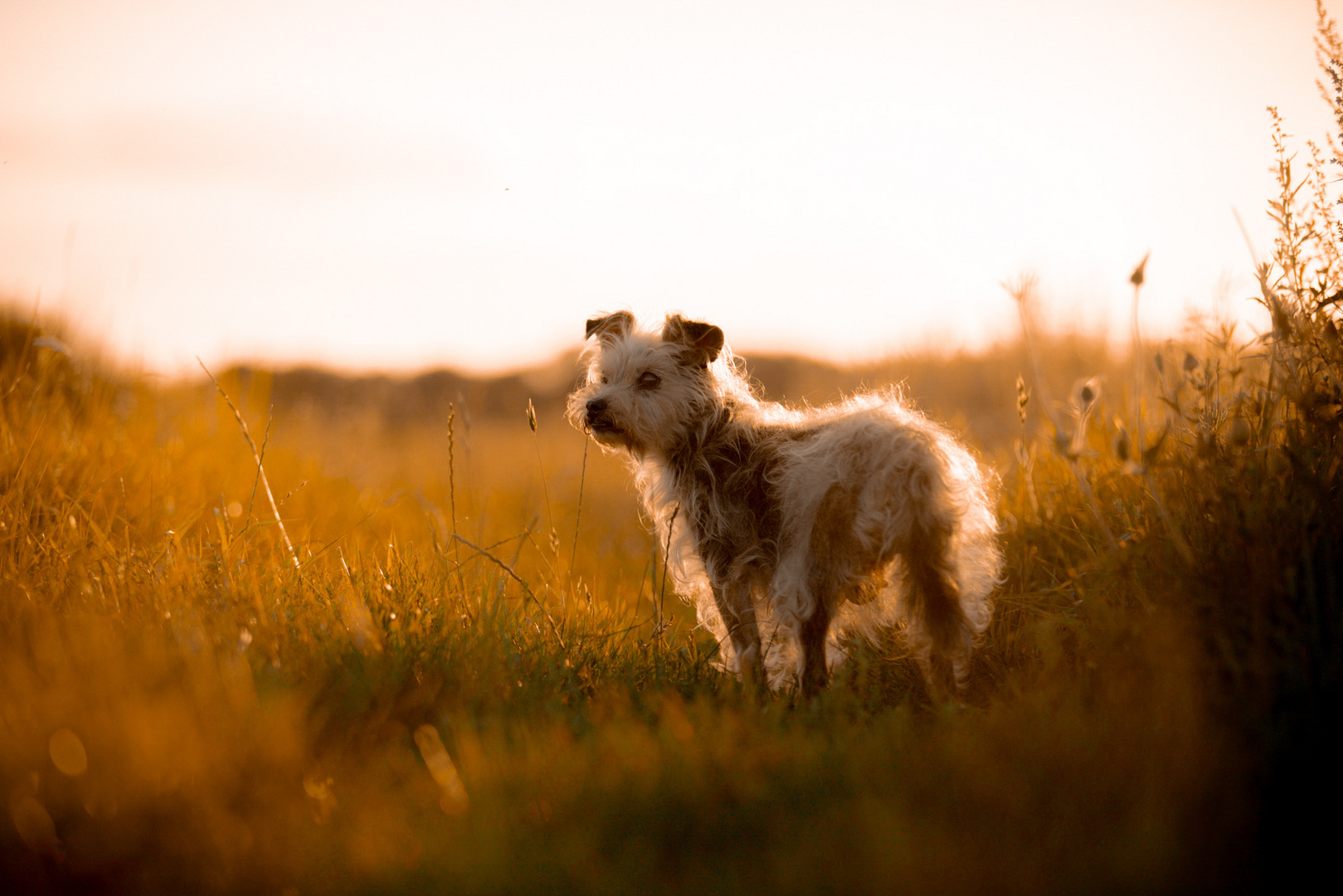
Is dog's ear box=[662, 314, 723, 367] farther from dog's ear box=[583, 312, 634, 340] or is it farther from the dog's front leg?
the dog's front leg

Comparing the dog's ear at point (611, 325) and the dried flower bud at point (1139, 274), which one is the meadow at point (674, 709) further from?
the dog's ear at point (611, 325)

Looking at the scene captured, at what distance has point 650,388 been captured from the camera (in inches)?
195

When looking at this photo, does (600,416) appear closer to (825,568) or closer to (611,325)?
(611,325)

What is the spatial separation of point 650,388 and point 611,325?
2.97ft

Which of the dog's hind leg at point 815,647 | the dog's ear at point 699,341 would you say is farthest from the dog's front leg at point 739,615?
the dog's ear at point 699,341

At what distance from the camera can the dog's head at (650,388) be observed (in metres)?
4.77

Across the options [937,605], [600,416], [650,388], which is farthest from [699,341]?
[937,605]

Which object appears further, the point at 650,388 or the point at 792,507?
the point at 650,388

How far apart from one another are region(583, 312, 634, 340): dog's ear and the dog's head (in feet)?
0.55

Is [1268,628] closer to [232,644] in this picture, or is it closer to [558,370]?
[232,644]

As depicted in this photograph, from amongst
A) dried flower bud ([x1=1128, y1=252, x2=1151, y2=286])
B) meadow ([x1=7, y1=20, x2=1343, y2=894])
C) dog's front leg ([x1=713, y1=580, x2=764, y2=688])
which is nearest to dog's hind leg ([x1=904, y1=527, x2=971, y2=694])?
meadow ([x1=7, y1=20, x2=1343, y2=894])

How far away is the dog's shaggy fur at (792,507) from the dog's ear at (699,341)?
0.01 meters

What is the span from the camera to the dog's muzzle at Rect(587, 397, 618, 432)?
15.8ft

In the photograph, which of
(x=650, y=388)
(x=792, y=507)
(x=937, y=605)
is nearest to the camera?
(x=937, y=605)
